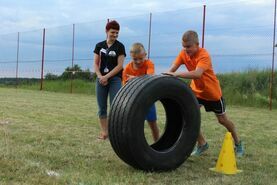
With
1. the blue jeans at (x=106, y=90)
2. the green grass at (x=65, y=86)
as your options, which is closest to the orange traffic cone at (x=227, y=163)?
the blue jeans at (x=106, y=90)

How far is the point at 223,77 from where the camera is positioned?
18.3m

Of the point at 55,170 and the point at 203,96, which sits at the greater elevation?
the point at 203,96

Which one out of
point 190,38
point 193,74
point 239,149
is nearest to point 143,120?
point 193,74

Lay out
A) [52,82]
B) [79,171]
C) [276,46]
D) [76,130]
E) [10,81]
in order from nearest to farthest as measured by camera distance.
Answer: [79,171], [76,130], [276,46], [52,82], [10,81]

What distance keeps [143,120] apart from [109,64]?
7.15 feet

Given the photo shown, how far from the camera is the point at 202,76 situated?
533 centimetres

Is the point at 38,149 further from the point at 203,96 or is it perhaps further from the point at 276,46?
the point at 276,46

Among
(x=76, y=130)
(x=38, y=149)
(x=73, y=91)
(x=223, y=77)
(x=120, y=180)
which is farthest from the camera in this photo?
(x=73, y=91)

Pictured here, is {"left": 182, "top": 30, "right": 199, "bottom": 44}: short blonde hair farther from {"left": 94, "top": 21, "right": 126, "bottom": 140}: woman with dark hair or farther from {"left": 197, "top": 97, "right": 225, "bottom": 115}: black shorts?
{"left": 94, "top": 21, "right": 126, "bottom": 140}: woman with dark hair

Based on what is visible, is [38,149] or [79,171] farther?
[38,149]

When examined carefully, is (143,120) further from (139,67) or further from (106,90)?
(106,90)

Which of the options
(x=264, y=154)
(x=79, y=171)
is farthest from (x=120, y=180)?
(x=264, y=154)

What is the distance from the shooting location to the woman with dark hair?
20.6ft

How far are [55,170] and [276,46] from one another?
40.6 feet
